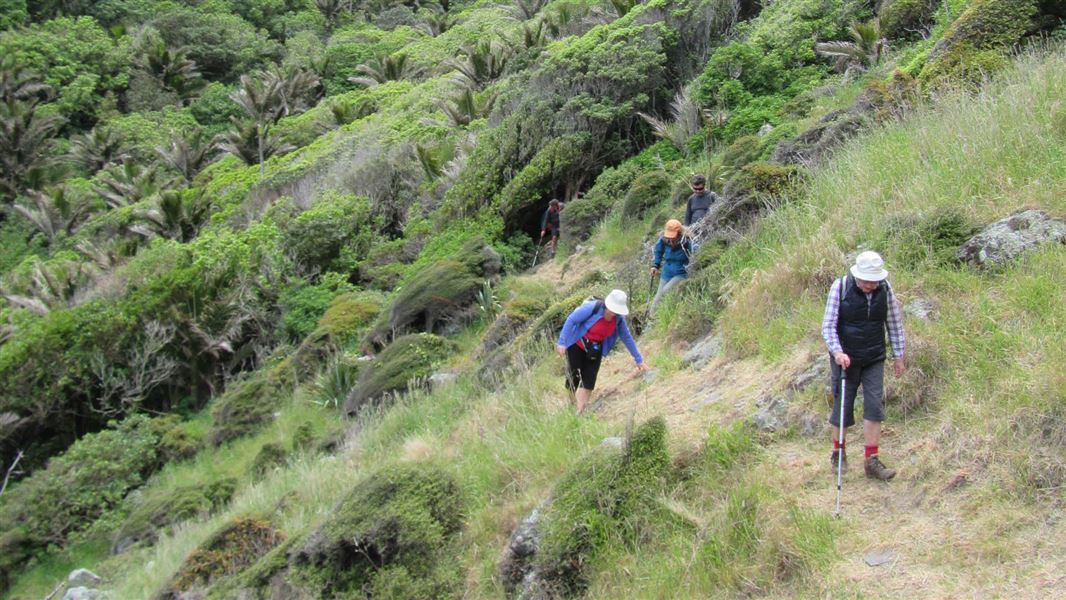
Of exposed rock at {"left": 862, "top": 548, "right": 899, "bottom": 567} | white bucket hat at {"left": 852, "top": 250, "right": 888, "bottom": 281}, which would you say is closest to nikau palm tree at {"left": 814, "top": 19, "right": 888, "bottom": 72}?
white bucket hat at {"left": 852, "top": 250, "right": 888, "bottom": 281}

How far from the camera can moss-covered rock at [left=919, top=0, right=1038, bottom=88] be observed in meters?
10.2

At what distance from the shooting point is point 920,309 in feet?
20.7

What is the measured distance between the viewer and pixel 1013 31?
10461 millimetres

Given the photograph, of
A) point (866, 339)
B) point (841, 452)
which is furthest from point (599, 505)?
point (866, 339)

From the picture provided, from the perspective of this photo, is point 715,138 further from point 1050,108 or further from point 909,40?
point 1050,108

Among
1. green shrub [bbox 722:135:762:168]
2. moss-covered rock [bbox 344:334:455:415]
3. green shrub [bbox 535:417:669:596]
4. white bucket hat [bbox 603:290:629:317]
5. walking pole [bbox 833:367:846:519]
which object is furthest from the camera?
green shrub [bbox 722:135:762:168]

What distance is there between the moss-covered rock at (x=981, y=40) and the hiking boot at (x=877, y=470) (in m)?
6.43

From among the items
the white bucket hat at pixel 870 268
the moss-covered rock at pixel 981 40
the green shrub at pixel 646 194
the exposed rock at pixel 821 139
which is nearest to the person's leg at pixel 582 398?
the white bucket hat at pixel 870 268

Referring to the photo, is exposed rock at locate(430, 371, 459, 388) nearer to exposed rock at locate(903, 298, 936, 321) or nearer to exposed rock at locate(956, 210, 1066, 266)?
exposed rock at locate(903, 298, 936, 321)

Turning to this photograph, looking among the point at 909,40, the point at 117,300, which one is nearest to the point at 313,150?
the point at 117,300

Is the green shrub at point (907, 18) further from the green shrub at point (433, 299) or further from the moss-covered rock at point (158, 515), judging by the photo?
the moss-covered rock at point (158, 515)

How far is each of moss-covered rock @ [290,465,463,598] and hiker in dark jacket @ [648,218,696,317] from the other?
3.87 meters

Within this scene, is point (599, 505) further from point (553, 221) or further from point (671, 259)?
point (553, 221)

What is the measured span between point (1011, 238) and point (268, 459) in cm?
976
